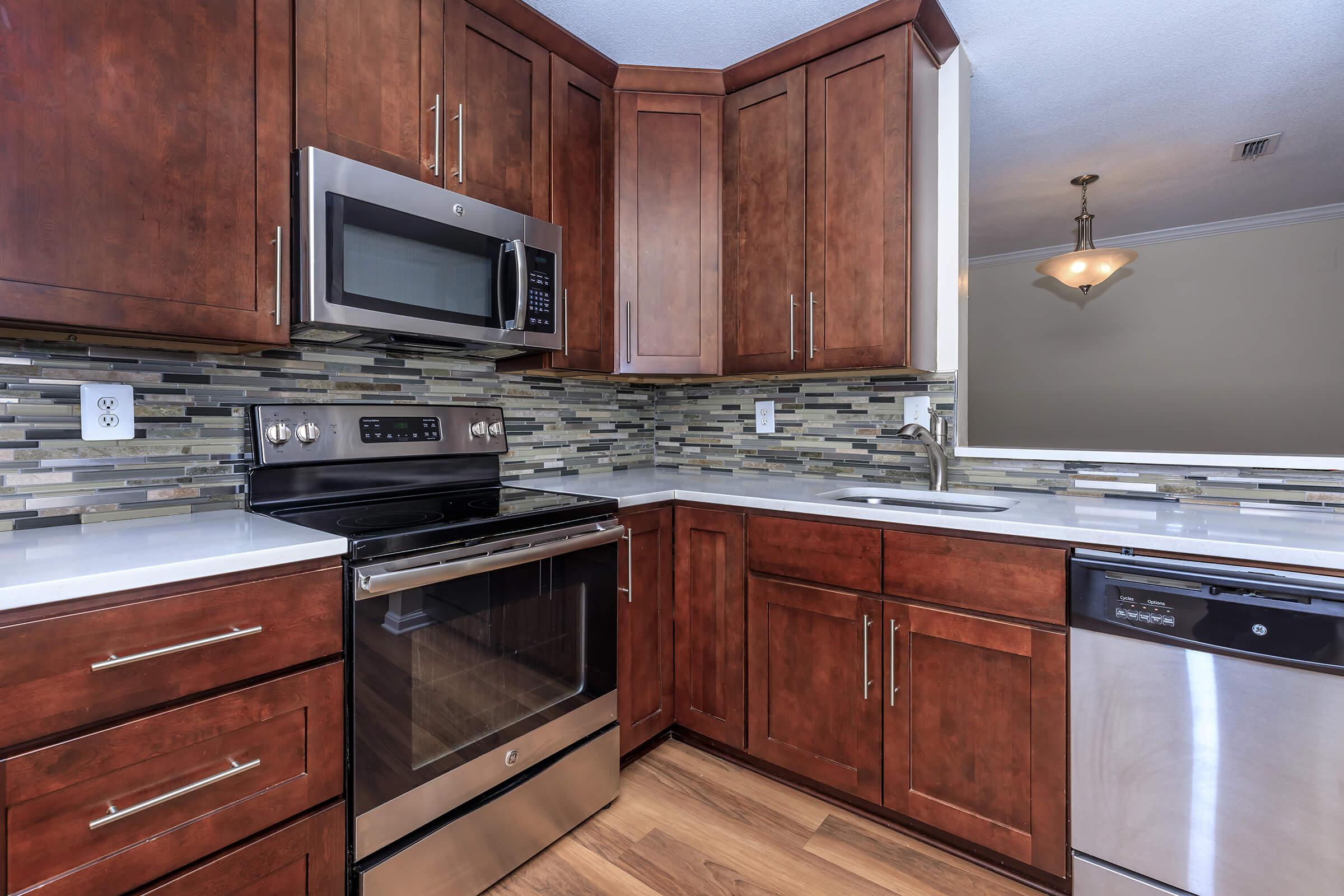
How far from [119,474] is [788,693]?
5.88 ft

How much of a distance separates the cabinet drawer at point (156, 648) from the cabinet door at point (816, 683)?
1.18 meters

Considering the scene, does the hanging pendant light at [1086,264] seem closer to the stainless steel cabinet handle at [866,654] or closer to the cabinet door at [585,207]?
the cabinet door at [585,207]

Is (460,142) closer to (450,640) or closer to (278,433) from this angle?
(278,433)

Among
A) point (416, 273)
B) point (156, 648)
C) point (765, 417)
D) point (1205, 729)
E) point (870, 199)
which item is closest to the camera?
point (156, 648)

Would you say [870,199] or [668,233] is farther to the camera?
[668,233]

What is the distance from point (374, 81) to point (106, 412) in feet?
3.24

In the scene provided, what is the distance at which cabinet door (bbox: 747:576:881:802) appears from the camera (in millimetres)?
1700

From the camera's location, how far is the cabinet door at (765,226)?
82.5 inches

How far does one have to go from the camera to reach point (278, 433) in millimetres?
1579

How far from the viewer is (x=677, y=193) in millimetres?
2256

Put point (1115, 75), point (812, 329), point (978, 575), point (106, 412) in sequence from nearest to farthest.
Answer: point (106, 412)
point (978, 575)
point (812, 329)
point (1115, 75)

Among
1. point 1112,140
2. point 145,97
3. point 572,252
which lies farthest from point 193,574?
point 1112,140

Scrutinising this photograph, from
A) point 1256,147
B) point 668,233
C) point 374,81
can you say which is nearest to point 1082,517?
point 668,233

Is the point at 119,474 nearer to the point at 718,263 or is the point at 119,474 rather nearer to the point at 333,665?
the point at 333,665
